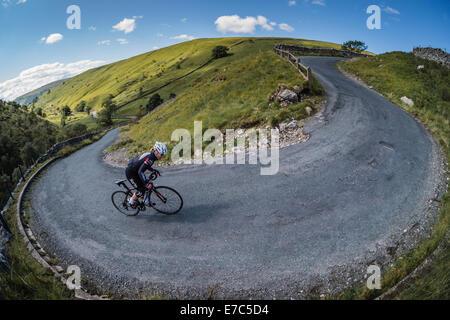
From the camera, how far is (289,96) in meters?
14.9

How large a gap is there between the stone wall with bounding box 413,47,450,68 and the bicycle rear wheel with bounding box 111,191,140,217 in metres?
36.6

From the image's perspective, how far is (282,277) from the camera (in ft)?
15.6

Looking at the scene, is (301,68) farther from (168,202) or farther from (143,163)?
(143,163)

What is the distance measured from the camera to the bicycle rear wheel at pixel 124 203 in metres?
7.65

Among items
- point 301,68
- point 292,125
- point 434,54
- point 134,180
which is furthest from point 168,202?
point 434,54

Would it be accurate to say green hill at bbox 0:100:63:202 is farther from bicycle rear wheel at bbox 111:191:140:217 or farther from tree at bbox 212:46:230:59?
tree at bbox 212:46:230:59

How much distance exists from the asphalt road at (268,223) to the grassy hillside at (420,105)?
42cm

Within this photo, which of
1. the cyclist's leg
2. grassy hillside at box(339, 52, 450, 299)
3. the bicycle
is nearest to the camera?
grassy hillside at box(339, 52, 450, 299)

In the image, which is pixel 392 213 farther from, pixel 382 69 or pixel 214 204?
pixel 382 69

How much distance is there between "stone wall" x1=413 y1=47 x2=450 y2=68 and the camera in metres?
24.7

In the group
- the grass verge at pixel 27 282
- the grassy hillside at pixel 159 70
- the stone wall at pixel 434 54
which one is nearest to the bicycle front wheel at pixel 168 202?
the grass verge at pixel 27 282

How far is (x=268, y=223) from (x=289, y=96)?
37.1ft

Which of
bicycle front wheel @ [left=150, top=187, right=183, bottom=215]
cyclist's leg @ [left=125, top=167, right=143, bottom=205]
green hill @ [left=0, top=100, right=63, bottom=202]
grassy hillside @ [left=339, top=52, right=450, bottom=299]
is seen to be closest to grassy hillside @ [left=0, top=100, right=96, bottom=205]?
green hill @ [left=0, top=100, right=63, bottom=202]

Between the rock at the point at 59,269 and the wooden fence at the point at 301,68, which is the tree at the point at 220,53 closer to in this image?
the wooden fence at the point at 301,68
